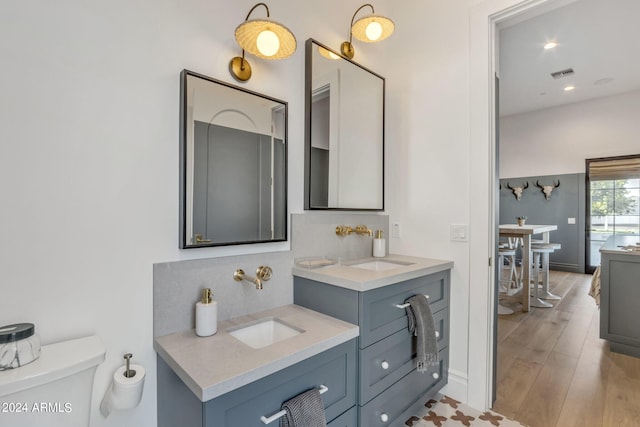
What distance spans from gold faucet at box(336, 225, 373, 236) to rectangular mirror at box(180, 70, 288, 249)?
0.43m

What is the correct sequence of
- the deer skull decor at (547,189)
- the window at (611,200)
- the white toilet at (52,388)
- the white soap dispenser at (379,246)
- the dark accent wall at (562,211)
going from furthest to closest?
the deer skull decor at (547,189) < the dark accent wall at (562,211) < the window at (611,200) < the white soap dispenser at (379,246) < the white toilet at (52,388)

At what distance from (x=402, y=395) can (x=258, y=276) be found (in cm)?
99

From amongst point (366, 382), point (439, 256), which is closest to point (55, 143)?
point (366, 382)

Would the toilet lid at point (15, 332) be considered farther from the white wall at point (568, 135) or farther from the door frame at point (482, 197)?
the white wall at point (568, 135)

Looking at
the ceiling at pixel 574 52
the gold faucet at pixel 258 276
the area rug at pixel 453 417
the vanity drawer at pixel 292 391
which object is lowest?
the area rug at pixel 453 417

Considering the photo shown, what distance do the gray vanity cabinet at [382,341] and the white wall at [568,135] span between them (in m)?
5.69

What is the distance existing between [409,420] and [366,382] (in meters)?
0.65

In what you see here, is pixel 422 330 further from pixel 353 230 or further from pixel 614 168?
pixel 614 168

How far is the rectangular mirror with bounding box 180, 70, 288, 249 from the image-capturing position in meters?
1.28

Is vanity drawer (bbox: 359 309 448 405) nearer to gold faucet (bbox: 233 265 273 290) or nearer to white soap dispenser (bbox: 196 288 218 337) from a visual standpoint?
gold faucet (bbox: 233 265 273 290)

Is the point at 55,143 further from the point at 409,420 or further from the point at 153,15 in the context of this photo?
the point at 409,420

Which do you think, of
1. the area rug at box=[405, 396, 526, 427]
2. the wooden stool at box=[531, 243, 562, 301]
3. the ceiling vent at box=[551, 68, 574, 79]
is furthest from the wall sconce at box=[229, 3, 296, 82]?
the ceiling vent at box=[551, 68, 574, 79]

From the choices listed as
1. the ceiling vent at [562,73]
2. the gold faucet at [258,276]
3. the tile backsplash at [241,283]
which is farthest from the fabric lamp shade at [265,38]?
the ceiling vent at [562,73]

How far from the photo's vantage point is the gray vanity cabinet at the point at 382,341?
1336 mm
